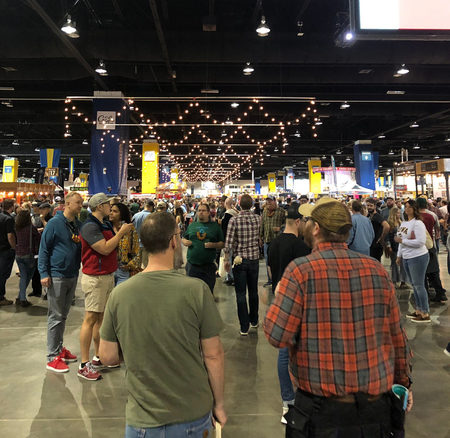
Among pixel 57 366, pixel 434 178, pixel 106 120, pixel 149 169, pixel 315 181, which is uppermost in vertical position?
pixel 315 181

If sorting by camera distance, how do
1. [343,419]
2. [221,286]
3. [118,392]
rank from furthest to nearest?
[221,286] < [118,392] < [343,419]

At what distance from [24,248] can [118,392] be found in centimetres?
389

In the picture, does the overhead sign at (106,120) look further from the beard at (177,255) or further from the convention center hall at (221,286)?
the beard at (177,255)

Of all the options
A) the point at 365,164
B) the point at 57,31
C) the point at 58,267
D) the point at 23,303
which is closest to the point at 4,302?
the point at 23,303

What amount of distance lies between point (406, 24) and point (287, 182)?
34.2 m

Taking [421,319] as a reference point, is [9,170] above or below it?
above

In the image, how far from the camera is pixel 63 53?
9.44 metres

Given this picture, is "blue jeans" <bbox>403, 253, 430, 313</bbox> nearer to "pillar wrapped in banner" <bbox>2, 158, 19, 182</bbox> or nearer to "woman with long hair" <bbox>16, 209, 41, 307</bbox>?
"woman with long hair" <bbox>16, 209, 41, 307</bbox>

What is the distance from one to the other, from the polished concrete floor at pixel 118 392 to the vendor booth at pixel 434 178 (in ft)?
48.4

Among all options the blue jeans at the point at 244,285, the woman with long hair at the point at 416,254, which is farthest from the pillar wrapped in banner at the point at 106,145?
the woman with long hair at the point at 416,254

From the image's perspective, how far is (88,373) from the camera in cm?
340

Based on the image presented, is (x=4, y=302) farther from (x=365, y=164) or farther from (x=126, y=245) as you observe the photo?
(x=365, y=164)

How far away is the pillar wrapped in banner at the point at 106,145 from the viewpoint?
12.3 meters

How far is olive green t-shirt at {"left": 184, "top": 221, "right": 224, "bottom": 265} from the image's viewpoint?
4.38 m
